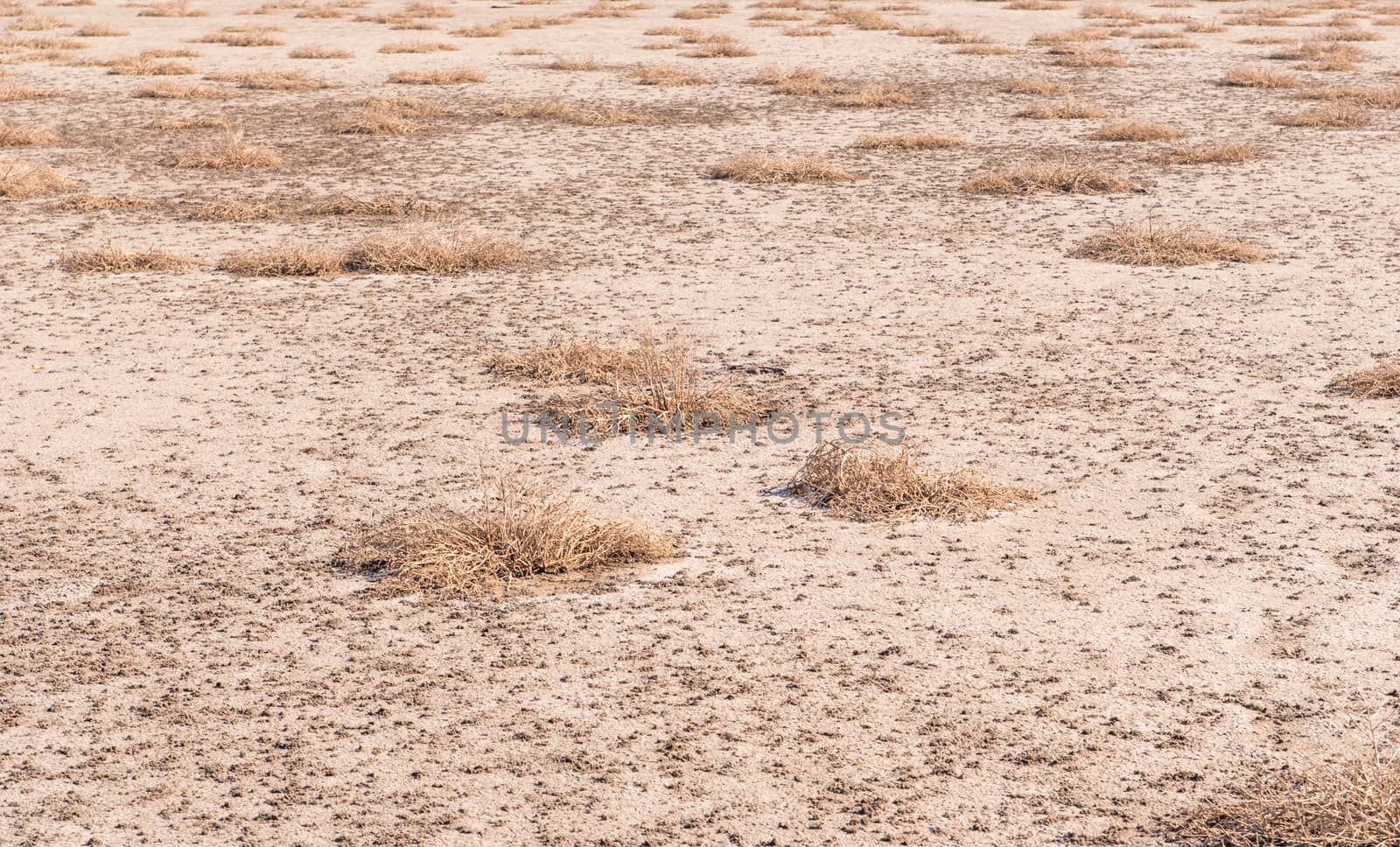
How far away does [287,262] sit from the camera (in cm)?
952

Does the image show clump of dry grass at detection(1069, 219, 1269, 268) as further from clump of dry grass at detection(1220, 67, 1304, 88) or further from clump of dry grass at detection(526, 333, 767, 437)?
clump of dry grass at detection(1220, 67, 1304, 88)

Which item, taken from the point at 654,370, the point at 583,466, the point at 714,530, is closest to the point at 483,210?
the point at 654,370

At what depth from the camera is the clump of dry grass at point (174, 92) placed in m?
18.1

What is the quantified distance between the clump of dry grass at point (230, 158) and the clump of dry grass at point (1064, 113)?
7440 mm

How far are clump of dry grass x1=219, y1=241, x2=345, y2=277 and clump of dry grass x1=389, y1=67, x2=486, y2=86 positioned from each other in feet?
32.7

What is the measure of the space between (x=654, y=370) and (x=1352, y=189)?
7376 millimetres

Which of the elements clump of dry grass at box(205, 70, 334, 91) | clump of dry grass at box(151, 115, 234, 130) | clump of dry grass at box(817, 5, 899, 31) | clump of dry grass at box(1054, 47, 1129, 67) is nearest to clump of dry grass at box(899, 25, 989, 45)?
clump of dry grass at box(817, 5, 899, 31)

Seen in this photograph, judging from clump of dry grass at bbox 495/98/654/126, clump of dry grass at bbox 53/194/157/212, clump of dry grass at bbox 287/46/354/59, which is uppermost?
clump of dry grass at bbox 287/46/354/59

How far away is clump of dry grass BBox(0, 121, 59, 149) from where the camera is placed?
1470cm

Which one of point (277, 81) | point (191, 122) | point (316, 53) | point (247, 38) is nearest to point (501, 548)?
point (191, 122)

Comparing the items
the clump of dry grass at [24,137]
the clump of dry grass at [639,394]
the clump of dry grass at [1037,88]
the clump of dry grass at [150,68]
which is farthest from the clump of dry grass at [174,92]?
the clump of dry grass at [639,394]

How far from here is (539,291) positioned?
9.21 m

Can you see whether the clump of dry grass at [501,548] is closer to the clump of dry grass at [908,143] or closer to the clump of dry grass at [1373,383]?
the clump of dry grass at [1373,383]

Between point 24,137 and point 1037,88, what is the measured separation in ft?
35.2
